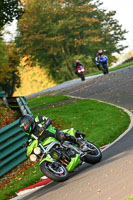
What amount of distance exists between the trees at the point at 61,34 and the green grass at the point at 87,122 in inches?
1536

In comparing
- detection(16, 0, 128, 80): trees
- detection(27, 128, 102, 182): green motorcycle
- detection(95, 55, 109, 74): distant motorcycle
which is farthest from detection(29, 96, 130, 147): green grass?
detection(16, 0, 128, 80): trees

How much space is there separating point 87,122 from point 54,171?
8.72 meters

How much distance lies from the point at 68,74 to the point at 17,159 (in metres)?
49.6

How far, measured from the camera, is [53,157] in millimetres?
9570

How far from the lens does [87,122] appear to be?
58.6 ft

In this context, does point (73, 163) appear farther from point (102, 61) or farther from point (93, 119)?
point (102, 61)

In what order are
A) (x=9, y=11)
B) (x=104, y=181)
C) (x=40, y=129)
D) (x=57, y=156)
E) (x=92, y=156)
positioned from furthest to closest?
1. (x=9, y=11)
2. (x=92, y=156)
3. (x=40, y=129)
4. (x=57, y=156)
5. (x=104, y=181)

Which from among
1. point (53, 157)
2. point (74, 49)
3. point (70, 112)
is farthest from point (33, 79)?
point (53, 157)

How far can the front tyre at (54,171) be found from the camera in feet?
29.9

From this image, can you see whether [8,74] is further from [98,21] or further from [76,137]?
[76,137]

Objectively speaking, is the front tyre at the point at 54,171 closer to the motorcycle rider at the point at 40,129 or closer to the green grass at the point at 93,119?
the motorcycle rider at the point at 40,129

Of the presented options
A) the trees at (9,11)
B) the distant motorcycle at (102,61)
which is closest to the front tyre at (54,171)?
the trees at (9,11)

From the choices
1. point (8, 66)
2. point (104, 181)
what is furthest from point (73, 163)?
point (8, 66)

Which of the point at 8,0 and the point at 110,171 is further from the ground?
the point at 8,0
